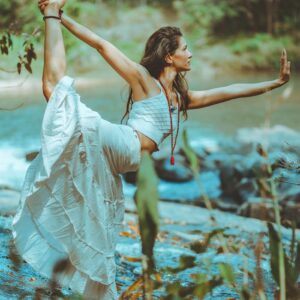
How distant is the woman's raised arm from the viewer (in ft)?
8.91

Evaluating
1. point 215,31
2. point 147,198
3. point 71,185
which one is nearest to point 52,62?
point 71,185

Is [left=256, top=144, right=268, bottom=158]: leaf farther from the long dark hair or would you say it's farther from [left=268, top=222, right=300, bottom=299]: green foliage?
the long dark hair

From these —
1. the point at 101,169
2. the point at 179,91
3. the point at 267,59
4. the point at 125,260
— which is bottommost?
the point at 267,59

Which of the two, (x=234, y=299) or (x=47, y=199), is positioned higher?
(x=47, y=199)

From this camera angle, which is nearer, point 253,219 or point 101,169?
point 101,169

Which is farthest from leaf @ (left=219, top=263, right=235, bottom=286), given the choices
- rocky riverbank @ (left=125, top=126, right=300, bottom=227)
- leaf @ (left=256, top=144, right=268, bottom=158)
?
rocky riverbank @ (left=125, top=126, right=300, bottom=227)

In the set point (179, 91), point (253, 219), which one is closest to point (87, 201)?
point (179, 91)

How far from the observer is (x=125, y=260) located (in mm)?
4094

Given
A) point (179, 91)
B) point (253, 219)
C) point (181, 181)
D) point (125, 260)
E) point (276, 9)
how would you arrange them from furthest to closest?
point (276, 9) < point (181, 181) < point (253, 219) < point (125, 260) < point (179, 91)

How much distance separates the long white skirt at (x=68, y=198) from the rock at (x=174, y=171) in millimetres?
6891

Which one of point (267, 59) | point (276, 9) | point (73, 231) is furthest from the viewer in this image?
point (276, 9)

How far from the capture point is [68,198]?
2.51m

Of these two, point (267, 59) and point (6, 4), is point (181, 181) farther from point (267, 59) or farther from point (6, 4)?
point (267, 59)

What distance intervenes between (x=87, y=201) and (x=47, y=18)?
0.79m
